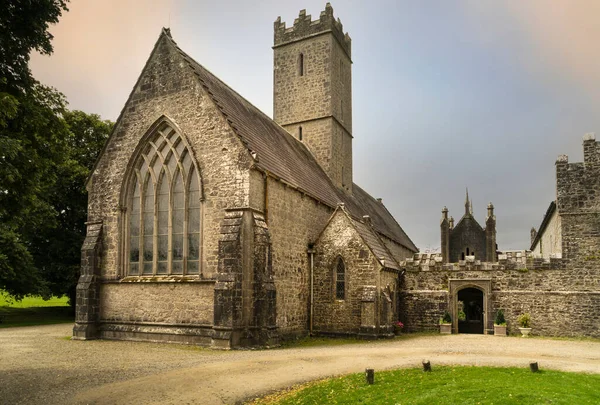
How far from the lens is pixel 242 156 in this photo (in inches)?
746

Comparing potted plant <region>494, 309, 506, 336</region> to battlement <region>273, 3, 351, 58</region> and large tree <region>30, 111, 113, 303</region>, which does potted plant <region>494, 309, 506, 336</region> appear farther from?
large tree <region>30, 111, 113, 303</region>

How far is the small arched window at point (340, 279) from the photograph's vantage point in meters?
22.2

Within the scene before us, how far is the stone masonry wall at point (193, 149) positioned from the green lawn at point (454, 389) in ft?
27.8

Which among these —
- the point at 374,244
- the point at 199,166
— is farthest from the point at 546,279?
the point at 199,166

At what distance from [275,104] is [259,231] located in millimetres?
16641

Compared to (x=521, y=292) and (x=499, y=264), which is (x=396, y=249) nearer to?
(x=499, y=264)

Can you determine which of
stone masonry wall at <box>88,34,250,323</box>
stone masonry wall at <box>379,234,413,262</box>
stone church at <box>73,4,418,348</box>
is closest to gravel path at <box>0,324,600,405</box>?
stone church at <box>73,4,418,348</box>

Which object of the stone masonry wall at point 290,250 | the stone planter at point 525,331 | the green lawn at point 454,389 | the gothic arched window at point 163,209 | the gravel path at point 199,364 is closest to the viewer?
the green lawn at point 454,389

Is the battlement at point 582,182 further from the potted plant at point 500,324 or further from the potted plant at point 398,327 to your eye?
the potted plant at point 398,327

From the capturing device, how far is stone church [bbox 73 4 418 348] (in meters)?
18.3

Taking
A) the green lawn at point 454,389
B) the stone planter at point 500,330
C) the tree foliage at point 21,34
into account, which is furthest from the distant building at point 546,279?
the tree foliage at point 21,34

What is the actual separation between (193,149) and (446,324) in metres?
14.1

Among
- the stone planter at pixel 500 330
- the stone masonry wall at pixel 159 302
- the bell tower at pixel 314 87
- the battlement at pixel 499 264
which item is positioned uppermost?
the bell tower at pixel 314 87

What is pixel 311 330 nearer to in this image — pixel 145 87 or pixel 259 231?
pixel 259 231
